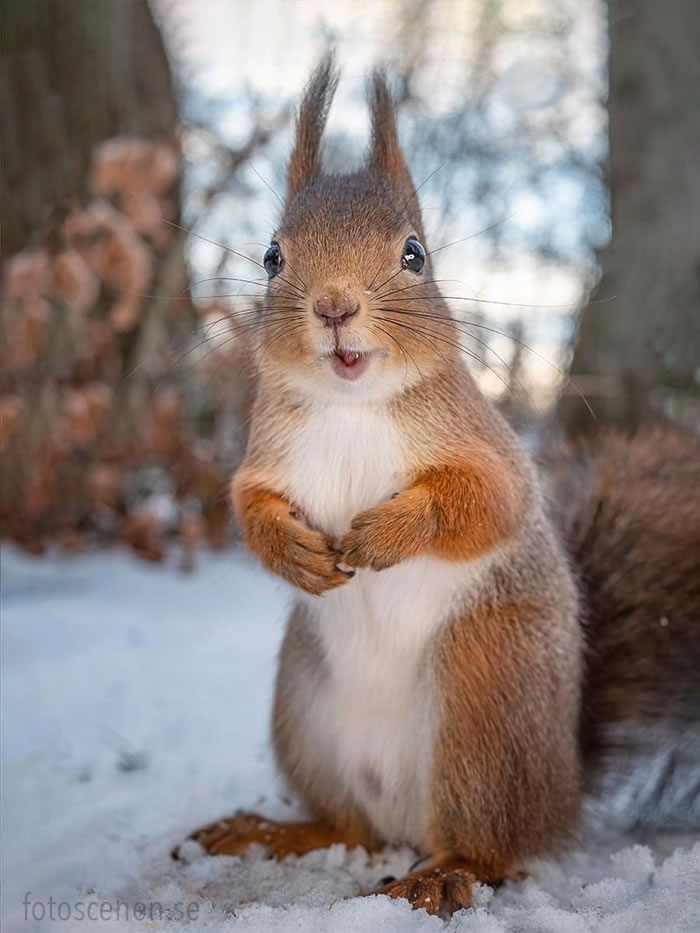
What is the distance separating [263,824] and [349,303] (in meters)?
0.90

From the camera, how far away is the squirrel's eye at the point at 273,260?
1.36 m

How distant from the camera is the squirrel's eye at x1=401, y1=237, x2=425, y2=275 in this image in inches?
52.4

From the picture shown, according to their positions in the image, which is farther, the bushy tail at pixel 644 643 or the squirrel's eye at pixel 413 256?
the bushy tail at pixel 644 643

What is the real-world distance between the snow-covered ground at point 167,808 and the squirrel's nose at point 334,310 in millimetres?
752

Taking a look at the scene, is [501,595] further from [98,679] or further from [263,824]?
[98,679]

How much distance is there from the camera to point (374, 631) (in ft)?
4.43

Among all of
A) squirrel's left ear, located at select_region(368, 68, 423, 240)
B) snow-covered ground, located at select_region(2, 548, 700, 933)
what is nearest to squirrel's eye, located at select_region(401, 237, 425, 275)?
squirrel's left ear, located at select_region(368, 68, 423, 240)

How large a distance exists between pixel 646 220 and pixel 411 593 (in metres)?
1.96

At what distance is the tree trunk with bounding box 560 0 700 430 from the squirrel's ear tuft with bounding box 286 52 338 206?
1.44 meters

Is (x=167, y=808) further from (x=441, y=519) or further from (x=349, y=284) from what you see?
(x=349, y=284)

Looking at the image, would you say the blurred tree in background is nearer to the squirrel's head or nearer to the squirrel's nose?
the squirrel's head

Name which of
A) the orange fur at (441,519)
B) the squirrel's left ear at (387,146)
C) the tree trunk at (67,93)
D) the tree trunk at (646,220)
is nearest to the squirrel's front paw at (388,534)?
the orange fur at (441,519)

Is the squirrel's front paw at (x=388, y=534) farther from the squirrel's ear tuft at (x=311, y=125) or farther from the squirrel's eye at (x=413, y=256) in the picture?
the squirrel's ear tuft at (x=311, y=125)

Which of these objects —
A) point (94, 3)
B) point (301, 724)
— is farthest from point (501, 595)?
point (94, 3)
